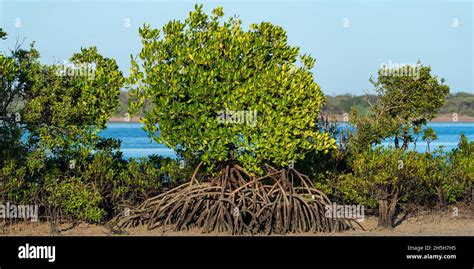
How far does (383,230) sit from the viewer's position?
21156 mm

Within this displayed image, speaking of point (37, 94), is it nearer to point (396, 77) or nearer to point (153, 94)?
point (153, 94)

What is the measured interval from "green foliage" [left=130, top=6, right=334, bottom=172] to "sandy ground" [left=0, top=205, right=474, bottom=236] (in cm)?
228

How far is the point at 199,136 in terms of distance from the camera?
63.7ft

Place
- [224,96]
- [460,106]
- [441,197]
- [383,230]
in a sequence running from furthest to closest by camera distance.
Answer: [460,106] → [441,197] → [383,230] → [224,96]

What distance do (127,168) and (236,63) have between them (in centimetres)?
472

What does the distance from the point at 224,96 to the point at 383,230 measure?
222 inches

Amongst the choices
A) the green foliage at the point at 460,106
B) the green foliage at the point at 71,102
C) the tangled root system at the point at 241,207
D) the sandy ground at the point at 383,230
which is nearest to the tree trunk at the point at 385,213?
the sandy ground at the point at 383,230

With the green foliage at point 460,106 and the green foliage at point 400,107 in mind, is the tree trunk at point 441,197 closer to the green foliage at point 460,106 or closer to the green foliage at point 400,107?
the green foliage at point 400,107

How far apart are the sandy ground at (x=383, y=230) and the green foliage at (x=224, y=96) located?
228cm

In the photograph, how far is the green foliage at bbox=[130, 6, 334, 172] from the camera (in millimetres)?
19172

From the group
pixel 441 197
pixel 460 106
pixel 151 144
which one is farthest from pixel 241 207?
pixel 460 106

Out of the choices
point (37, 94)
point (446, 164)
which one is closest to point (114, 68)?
point (37, 94)

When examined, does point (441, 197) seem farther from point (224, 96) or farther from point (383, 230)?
point (224, 96)

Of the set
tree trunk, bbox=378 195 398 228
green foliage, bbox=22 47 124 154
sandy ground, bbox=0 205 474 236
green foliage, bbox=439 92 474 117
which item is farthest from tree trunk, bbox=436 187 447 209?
green foliage, bbox=439 92 474 117
